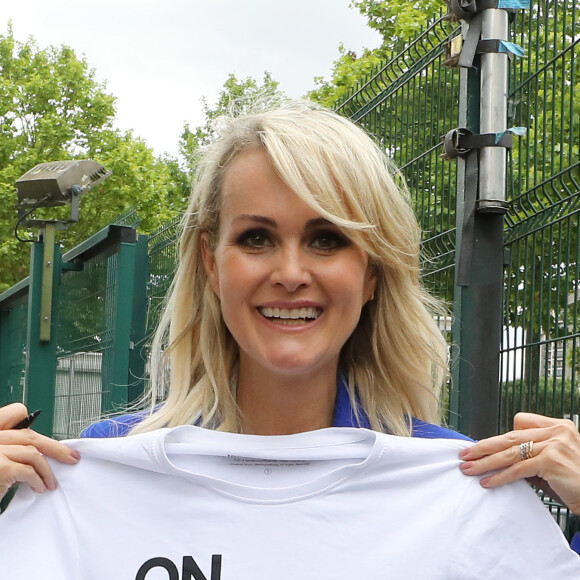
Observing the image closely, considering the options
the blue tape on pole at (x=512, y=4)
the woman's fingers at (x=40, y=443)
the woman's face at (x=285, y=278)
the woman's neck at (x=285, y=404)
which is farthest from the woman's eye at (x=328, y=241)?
the blue tape on pole at (x=512, y=4)

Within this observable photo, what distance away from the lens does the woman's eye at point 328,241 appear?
90.4 inches

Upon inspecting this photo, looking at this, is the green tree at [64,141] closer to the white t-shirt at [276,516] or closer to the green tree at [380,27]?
the green tree at [380,27]

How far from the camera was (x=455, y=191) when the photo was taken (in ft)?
13.5

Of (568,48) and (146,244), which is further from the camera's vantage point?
(146,244)

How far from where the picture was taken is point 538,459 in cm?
203

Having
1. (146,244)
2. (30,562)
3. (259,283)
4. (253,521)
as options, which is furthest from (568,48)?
(146,244)

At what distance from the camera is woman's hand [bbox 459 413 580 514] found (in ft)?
6.63

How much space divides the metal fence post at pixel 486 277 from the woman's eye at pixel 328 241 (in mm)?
1413

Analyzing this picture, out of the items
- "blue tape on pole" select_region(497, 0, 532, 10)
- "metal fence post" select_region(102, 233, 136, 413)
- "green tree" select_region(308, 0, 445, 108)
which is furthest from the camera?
"green tree" select_region(308, 0, 445, 108)

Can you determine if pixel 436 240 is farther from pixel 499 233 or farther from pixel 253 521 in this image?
pixel 253 521

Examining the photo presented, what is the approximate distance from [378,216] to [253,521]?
0.79 metres

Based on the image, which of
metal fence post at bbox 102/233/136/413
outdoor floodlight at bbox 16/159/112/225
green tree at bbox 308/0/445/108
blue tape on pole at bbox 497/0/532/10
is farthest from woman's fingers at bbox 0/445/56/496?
green tree at bbox 308/0/445/108

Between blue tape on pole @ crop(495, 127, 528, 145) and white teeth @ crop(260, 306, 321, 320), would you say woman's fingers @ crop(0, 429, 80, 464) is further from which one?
blue tape on pole @ crop(495, 127, 528, 145)

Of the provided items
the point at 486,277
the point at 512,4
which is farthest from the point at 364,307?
the point at 512,4
